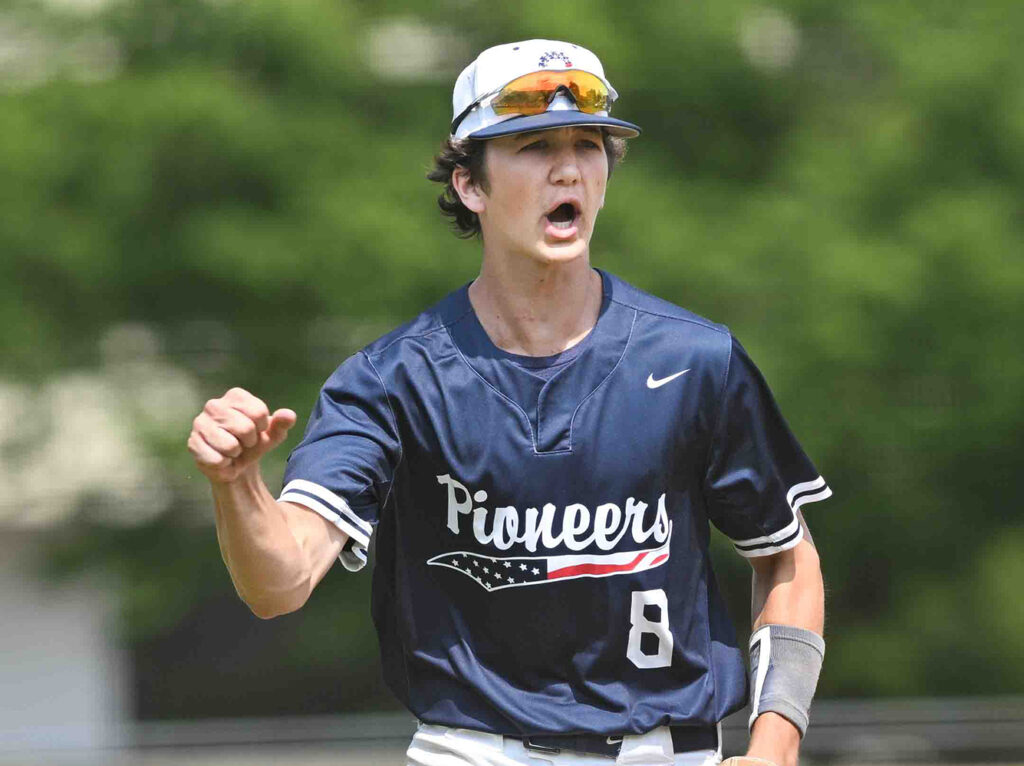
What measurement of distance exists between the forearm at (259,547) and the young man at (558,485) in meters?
0.22

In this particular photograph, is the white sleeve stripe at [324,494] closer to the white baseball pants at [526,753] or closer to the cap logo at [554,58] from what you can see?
the white baseball pants at [526,753]

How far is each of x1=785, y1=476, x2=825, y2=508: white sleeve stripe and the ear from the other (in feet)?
2.85

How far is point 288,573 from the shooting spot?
3016mm

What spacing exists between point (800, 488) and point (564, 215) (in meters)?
0.75

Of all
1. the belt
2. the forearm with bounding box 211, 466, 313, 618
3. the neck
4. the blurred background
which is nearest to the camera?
the forearm with bounding box 211, 466, 313, 618

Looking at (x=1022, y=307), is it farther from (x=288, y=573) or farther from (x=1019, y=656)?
Answer: (x=288, y=573)

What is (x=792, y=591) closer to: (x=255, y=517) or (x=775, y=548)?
(x=775, y=548)

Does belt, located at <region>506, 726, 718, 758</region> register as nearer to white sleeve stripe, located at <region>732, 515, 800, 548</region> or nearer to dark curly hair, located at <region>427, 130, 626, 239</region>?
white sleeve stripe, located at <region>732, 515, 800, 548</region>

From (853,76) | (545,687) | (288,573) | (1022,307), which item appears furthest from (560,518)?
(853,76)

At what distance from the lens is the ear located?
3.52 m

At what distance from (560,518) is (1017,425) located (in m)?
6.66

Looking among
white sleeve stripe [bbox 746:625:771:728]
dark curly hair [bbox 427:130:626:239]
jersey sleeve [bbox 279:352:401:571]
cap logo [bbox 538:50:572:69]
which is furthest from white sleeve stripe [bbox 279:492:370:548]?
cap logo [bbox 538:50:572:69]

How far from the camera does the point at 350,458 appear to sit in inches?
127

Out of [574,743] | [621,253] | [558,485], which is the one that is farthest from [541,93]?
[621,253]
